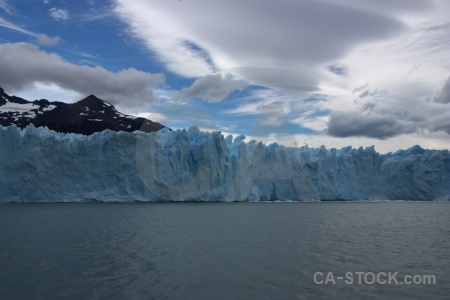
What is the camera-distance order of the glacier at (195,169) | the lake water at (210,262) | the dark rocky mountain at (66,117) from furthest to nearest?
the dark rocky mountain at (66,117) < the glacier at (195,169) < the lake water at (210,262)

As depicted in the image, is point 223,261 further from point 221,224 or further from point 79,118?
point 79,118

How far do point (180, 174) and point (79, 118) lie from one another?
1590 inches

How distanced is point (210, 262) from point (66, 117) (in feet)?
245

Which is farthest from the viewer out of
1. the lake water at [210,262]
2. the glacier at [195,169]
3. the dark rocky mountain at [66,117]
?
the dark rocky mountain at [66,117]

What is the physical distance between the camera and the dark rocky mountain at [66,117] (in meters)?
72.5

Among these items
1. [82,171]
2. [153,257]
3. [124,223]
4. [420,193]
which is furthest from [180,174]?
[420,193]

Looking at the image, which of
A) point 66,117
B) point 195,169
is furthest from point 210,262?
point 66,117

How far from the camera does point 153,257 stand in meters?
13.2

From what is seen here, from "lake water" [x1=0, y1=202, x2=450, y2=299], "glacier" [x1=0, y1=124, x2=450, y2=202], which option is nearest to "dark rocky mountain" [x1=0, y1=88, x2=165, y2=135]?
"glacier" [x1=0, y1=124, x2=450, y2=202]

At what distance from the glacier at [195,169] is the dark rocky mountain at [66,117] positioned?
28149 mm

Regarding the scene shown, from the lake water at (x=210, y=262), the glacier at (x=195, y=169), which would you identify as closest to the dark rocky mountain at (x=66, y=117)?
the glacier at (x=195, y=169)

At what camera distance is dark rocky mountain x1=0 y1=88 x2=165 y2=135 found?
72500 millimetres

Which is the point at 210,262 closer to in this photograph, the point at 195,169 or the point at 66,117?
the point at 195,169

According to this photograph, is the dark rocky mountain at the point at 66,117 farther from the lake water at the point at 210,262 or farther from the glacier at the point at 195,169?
the lake water at the point at 210,262
